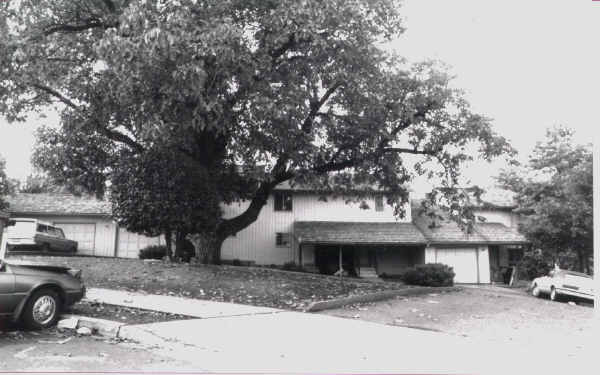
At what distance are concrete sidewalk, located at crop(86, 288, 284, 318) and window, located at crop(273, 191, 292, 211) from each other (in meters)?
17.2

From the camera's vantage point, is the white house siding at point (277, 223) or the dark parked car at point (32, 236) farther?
the white house siding at point (277, 223)

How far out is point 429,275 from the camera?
19.2 m

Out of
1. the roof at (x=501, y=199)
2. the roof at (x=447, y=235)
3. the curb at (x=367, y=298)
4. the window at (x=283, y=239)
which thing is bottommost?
the curb at (x=367, y=298)

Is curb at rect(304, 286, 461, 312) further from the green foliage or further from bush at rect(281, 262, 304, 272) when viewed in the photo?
bush at rect(281, 262, 304, 272)

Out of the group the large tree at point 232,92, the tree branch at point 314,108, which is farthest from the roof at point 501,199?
the tree branch at point 314,108

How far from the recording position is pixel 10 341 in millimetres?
7336

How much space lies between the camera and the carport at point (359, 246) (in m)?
27.0

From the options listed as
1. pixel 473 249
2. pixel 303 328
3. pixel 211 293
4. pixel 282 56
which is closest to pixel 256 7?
pixel 282 56

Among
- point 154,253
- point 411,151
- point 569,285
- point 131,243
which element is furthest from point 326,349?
point 131,243

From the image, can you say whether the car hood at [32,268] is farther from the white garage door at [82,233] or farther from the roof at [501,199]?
the roof at [501,199]

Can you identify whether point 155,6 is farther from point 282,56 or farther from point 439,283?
point 439,283

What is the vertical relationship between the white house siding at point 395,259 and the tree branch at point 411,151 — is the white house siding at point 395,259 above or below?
below

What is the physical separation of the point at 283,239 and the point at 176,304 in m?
18.3

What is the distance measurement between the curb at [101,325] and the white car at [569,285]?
59.2 ft
